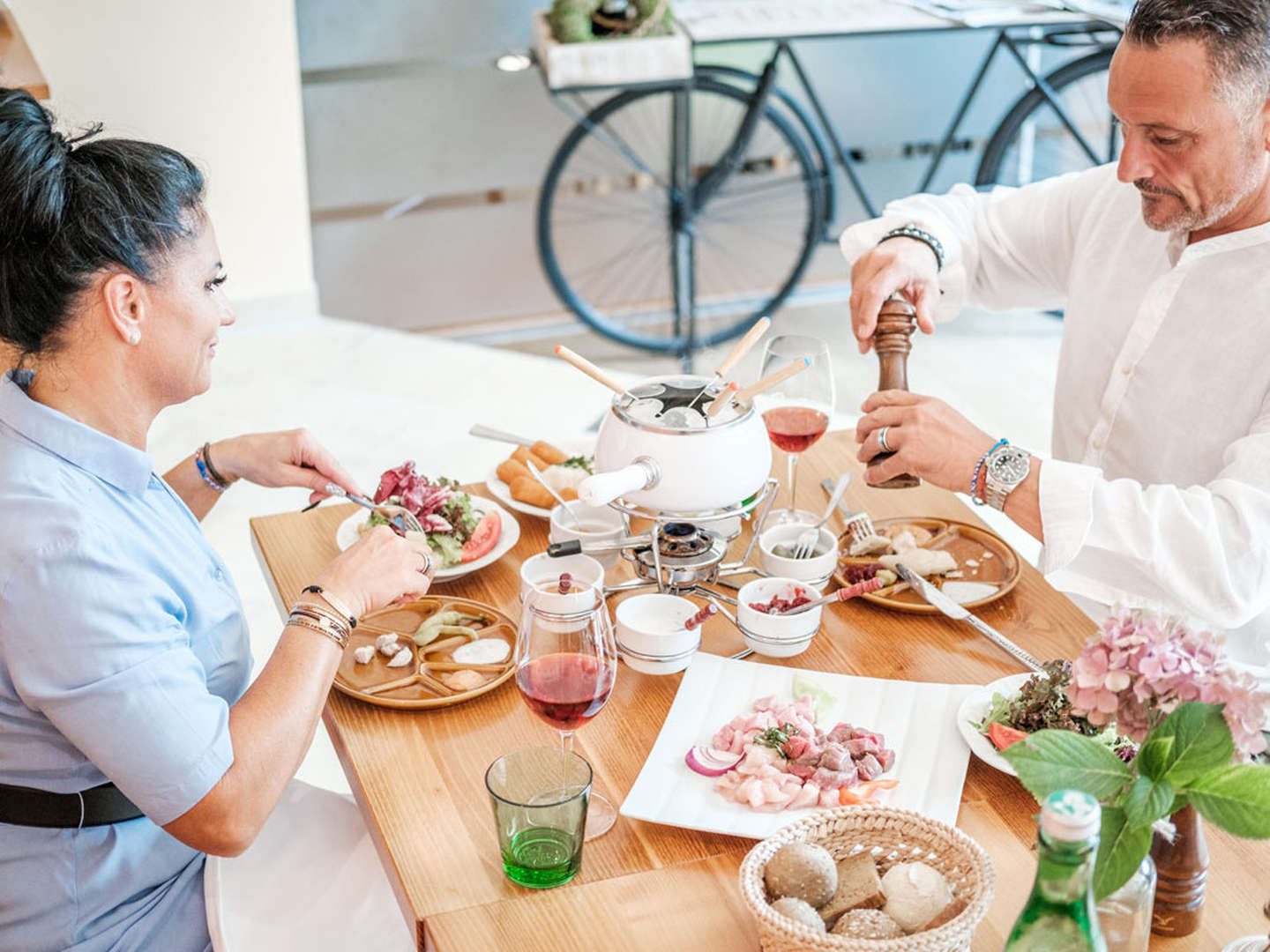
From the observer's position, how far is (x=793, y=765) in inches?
53.4

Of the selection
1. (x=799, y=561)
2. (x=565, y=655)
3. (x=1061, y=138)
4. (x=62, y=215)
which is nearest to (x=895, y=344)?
(x=799, y=561)

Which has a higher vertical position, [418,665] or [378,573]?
[378,573]

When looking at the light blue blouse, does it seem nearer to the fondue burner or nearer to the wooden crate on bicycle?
the fondue burner

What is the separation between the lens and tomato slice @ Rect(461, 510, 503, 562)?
6.01ft

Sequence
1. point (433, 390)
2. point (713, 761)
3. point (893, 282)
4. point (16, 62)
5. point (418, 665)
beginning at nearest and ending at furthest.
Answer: point (713, 761) < point (418, 665) < point (893, 282) < point (16, 62) < point (433, 390)

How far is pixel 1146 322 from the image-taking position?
1897mm

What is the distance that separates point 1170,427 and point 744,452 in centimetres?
69

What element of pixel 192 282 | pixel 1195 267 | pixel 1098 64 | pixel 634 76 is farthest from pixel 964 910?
pixel 1098 64

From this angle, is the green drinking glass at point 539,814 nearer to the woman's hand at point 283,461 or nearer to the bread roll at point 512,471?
the woman's hand at point 283,461

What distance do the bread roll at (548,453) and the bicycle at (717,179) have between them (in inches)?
91.8

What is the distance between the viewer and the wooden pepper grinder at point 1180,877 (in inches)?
44.8

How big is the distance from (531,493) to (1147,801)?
1138 millimetres

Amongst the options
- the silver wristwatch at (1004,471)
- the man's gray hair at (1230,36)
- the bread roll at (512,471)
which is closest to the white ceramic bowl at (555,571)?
the bread roll at (512,471)

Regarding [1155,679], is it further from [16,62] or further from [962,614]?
[16,62]
